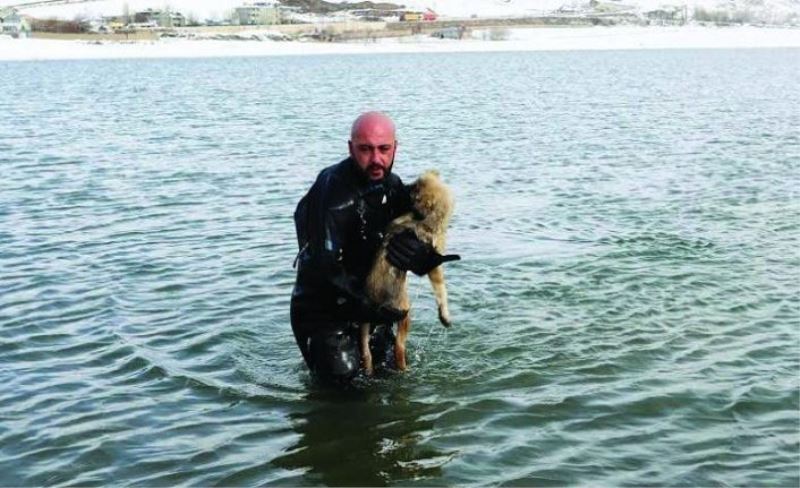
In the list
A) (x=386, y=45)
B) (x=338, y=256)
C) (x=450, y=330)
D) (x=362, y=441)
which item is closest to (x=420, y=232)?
(x=338, y=256)

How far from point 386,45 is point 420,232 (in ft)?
574

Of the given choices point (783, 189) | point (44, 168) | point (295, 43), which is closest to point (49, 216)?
point (44, 168)

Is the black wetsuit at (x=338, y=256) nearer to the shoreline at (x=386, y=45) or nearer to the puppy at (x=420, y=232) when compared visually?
the puppy at (x=420, y=232)

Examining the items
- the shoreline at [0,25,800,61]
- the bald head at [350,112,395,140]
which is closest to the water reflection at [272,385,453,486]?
the bald head at [350,112,395,140]

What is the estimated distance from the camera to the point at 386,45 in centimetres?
17912

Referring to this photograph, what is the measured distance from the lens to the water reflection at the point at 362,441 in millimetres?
7359

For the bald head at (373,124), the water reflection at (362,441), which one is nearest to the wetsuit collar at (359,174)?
the bald head at (373,124)

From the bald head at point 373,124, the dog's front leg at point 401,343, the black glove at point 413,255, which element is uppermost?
the bald head at point 373,124

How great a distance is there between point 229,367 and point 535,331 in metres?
3.51

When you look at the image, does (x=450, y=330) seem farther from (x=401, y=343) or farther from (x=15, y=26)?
(x=15, y=26)

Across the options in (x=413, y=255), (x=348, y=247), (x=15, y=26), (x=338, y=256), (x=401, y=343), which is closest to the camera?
(x=413, y=255)

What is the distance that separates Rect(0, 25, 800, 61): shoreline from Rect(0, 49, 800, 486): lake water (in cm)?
12351

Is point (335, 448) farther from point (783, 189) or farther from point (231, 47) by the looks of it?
point (231, 47)

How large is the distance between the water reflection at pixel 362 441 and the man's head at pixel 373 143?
2.17 m
